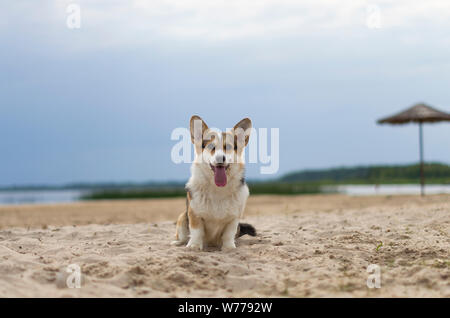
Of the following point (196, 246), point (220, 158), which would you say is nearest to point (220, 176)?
point (220, 158)

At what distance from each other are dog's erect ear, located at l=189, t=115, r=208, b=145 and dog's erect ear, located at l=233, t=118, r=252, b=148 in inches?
15.2

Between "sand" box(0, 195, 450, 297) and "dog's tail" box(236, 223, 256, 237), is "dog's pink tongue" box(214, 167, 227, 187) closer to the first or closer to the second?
"sand" box(0, 195, 450, 297)

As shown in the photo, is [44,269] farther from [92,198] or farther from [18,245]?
[92,198]

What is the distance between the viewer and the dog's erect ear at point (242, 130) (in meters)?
5.18

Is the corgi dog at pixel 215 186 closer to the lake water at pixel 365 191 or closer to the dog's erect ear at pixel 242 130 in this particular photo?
the dog's erect ear at pixel 242 130

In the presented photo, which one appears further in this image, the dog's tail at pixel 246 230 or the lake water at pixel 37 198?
the lake water at pixel 37 198

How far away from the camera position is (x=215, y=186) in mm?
5188

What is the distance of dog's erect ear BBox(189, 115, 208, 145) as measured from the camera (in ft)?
16.9

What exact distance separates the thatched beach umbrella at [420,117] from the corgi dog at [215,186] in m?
13.6

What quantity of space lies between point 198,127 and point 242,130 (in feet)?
1.80

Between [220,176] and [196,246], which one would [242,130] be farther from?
[196,246]

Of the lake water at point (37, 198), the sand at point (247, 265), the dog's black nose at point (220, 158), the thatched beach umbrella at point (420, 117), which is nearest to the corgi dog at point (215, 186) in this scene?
the dog's black nose at point (220, 158)
